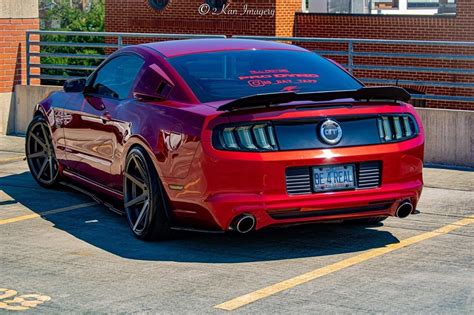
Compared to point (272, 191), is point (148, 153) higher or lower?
higher

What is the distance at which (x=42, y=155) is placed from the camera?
1100 centimetres

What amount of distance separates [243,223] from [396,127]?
56.1 inches

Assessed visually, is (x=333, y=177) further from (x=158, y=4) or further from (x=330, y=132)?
(x=158, y=4)

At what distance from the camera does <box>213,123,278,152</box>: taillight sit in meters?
7.67

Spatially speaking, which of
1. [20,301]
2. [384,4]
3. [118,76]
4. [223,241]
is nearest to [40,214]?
[118,76]

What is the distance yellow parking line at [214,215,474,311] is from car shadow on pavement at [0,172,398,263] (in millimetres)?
144

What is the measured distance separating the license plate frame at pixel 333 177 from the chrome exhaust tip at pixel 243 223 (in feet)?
1.65

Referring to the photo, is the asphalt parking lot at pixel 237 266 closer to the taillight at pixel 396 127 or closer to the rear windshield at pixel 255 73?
the taillight at pixel 396 127

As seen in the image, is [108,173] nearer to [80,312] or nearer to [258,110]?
[258,110]

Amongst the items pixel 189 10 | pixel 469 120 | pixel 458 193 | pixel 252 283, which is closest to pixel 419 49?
pixel 189 10

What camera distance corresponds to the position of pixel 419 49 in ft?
98.6

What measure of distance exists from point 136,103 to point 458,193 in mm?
3622
